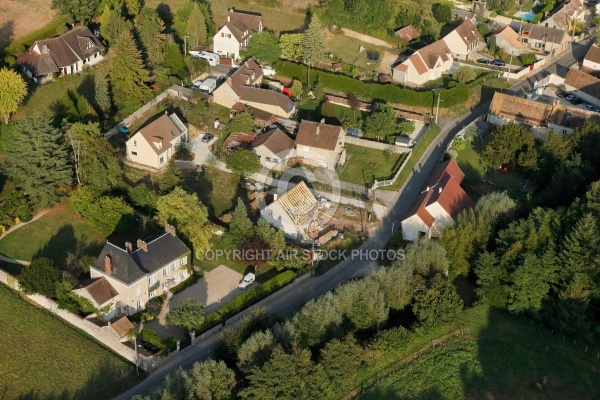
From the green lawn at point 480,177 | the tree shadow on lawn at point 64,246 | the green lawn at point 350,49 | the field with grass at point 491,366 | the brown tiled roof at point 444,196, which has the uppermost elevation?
the brown tiled roof at point 444,196

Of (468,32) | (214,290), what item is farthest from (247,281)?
(468,32)

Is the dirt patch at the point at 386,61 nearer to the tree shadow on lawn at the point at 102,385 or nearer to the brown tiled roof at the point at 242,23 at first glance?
the brown tiled roof at the point at 242,23

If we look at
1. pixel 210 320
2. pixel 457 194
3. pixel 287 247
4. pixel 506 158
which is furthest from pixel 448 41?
pixel 210 320

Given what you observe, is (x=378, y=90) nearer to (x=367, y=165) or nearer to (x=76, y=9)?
(x=367, y=165)

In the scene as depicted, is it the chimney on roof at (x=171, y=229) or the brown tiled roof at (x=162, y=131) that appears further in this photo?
the brown tiled roof at (x=162, y=131)

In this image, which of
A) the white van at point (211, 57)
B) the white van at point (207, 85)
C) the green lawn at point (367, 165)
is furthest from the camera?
the white van at point (211, 57)

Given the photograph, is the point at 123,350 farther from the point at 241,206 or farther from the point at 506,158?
the point at 506,158

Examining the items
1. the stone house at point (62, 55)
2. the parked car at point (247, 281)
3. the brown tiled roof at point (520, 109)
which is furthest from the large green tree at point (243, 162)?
the brown tiled roof at point (520, 109)

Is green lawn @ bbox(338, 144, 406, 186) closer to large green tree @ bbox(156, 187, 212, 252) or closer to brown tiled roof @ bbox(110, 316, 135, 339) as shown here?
large green tree @ bbox(156, 187, 212, 252)
